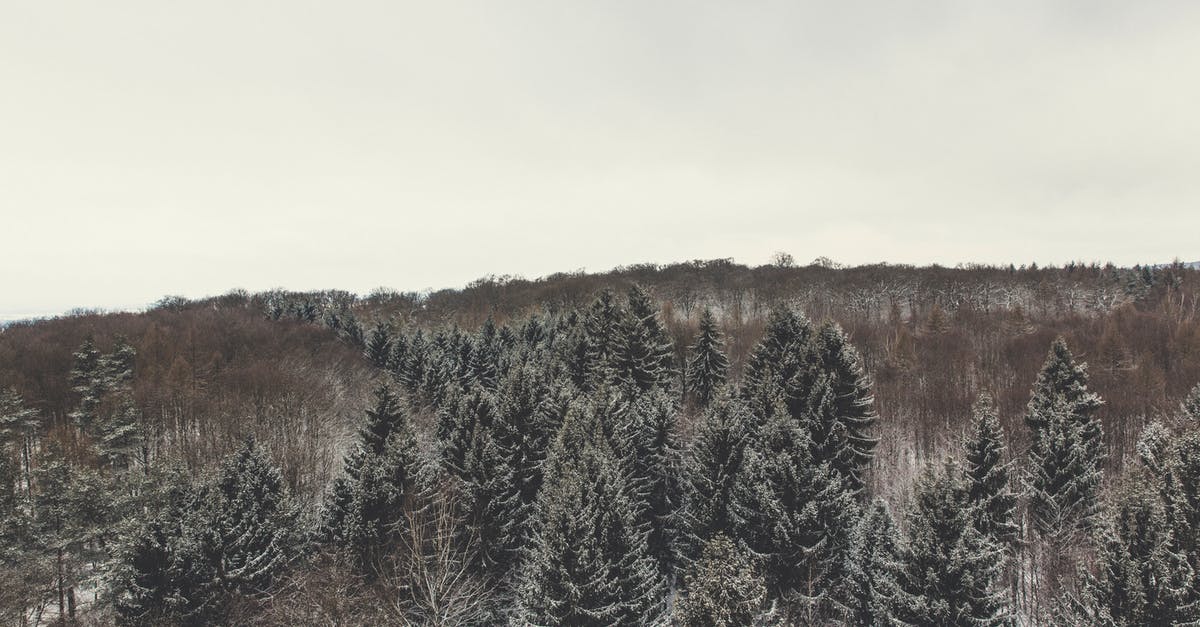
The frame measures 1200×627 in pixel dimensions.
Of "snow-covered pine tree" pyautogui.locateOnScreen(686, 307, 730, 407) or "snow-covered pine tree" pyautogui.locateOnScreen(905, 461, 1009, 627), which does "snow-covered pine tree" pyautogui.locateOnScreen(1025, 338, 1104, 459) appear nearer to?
"snow-covered pine tree" pyautogui.locateOnScreen(905, 461, 1009, 627)

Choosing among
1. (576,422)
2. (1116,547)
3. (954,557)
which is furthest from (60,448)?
(1116,547)

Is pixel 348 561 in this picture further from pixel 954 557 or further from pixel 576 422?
pixel 954 557

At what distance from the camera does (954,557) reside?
624 inches

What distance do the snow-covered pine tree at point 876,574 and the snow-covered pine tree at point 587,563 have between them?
8.40 meters

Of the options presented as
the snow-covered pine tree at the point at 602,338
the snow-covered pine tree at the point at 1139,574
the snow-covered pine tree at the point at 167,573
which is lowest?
the snow-covered pine tree at the point at 167,573

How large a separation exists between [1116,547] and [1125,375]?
154 feet

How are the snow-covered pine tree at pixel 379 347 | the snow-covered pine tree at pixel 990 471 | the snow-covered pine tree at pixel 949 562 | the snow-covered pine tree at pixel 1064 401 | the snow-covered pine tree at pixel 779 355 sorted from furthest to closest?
1. the snow-covered pine tree at pixel 379 347
2. the snow-covered pine tree at pixel 779 355
3. the snow-covered pine tree at pixel 1064 401
4. the snow-covered pine tree at pixel 990 471
5. the snow-covered pine tree at pixel 949 562

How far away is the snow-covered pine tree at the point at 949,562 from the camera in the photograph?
15797 mm

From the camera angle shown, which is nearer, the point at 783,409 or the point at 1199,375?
the point at 783,409

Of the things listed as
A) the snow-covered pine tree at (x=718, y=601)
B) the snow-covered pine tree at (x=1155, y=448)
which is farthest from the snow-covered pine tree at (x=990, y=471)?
the snow-covered pine tree at (x=718, y=601)

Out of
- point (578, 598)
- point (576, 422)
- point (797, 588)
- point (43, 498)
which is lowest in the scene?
point (797, 588)

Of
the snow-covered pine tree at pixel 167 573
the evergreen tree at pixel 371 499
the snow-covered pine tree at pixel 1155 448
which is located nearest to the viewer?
the snow-covered pine tree at pixel 167 573

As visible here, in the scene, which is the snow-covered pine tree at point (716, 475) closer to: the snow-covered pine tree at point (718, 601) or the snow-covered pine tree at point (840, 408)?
the snow-covered pine tree at point (840, 408)

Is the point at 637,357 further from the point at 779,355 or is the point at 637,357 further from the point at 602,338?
the point at 779,355
